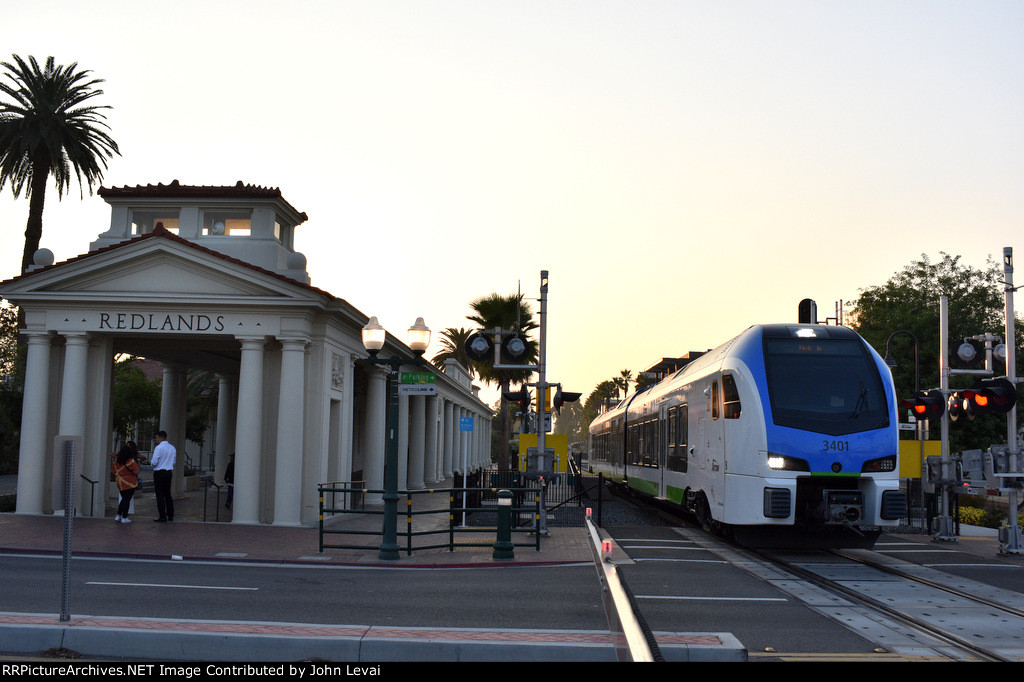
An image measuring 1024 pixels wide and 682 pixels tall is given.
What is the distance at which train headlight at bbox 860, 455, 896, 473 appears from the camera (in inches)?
555

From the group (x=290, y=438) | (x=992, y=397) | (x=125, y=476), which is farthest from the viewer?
(x=290, y=438)

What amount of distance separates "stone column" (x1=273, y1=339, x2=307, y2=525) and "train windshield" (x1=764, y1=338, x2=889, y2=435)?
427 inches

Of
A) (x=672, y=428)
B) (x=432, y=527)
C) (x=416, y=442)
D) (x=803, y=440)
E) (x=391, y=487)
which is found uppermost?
(x=672, y=428)

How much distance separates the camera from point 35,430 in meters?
21.5

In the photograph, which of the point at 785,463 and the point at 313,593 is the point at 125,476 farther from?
the point at 785,463

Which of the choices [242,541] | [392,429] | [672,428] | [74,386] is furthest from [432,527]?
[74,386]

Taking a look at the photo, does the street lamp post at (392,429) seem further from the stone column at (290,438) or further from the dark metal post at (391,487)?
the stone column at (290,438)

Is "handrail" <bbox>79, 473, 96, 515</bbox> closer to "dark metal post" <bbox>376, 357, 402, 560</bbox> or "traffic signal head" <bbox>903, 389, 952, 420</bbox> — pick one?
"dark metal post" <bbox>376, 357, 402, 560</bbox>

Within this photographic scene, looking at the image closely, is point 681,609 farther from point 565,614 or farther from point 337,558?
point 337,558

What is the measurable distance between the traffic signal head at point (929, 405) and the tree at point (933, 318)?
92.4 feet

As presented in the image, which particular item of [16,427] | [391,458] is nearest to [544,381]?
[391,458]

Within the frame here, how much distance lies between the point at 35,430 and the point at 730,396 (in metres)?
→ 16.0

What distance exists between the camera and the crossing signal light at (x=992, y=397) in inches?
639

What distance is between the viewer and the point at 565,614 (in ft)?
32.4
